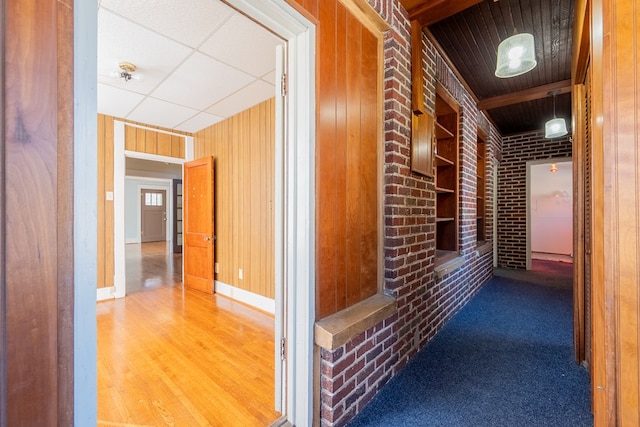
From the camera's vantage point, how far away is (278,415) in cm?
159

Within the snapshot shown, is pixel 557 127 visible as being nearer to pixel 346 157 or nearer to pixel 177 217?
pixel 346 157

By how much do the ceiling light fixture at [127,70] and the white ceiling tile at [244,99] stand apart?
0.94m

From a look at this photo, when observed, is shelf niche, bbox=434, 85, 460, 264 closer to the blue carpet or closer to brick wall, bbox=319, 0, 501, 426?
brick wall, bbox=319, 0, 501, 426

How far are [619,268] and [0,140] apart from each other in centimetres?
167

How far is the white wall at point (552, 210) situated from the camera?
723 cm

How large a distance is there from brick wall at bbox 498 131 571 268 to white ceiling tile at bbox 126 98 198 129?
19.3 ft

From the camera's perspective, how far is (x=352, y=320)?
148cm

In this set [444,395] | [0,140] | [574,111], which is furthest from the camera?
[574,111]

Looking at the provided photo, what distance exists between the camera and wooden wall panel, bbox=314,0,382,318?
1442 mm

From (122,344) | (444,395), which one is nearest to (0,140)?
(444,395)

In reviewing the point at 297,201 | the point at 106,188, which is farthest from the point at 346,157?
the point at 106,188

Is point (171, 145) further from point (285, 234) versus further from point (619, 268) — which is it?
point (619, 268)

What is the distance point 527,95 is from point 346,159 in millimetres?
3566

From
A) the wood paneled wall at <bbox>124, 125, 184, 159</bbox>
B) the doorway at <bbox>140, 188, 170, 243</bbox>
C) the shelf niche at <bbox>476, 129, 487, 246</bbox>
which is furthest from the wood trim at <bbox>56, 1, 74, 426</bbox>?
the doorway at <bbox>140, 188, 170, 243</bbox>
